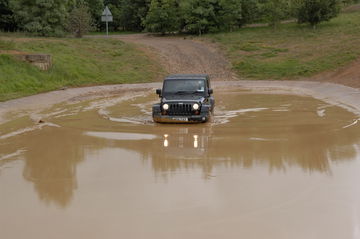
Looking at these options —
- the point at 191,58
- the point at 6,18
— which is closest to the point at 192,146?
Answer: the point at 191,58

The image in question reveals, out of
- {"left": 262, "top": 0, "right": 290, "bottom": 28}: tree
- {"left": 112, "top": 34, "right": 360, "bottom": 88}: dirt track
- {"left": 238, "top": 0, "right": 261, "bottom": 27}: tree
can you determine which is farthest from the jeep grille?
{"left": 238, "top": 0, "right": 261, "bottom": 27}: tree

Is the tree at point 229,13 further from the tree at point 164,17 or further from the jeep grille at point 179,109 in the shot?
the jeep grille at point 179,109

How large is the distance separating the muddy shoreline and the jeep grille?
663cm

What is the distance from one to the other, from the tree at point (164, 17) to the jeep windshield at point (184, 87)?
1270 inches

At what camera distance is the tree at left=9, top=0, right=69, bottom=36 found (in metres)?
40.0

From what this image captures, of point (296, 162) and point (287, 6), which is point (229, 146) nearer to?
point (296, 162)

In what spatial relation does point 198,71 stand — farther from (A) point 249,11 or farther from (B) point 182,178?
(B) point 182,178

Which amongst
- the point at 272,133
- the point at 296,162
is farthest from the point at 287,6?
the point at 296,162

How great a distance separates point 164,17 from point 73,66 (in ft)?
63.5

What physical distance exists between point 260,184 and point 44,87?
19.6m

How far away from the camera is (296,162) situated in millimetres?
11133

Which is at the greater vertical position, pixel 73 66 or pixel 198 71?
pixel 73 66

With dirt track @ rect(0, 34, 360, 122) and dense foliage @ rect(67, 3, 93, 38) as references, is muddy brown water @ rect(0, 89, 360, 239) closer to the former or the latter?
dirt track @ rect(0, 34, 360, 122)

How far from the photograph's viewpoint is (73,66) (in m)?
31.0
